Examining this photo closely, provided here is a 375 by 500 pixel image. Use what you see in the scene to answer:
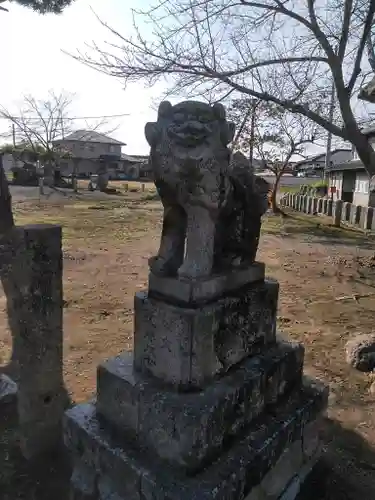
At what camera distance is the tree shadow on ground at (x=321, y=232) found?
36.0 ft

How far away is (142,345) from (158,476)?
1.80 ft

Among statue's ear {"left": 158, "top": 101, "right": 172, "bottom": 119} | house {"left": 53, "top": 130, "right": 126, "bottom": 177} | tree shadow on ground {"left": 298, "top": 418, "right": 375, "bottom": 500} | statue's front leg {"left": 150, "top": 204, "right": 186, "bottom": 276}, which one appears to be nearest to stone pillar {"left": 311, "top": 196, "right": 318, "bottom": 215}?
tree shadow on ground {"left": 298, "top": 418, "right": 375, "bottom": 500}

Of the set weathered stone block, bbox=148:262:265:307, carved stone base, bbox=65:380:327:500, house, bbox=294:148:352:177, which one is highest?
house, bbox=294:148:352:177

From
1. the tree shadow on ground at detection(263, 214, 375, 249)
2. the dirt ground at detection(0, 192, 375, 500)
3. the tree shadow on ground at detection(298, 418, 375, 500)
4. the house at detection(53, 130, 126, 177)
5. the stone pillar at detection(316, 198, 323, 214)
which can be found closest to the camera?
the tree shadow on ground at detection(298, 418, 375, 500)

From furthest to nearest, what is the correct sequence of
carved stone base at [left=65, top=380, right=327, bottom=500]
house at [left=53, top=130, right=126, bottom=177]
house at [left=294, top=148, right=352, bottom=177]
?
house at [left=53, top=130, right=126, bottom=177] → house at [left=294, top=148, right=352, bottom=177] → carved stone base at [left=65, top=380, right=327, bottom=500]

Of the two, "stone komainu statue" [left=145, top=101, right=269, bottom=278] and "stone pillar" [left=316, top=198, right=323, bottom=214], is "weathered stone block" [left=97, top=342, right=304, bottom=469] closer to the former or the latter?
"stone komainu statue" [left=145, top=101, right=269, bottom=278]

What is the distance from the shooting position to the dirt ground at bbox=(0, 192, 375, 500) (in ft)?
7.63

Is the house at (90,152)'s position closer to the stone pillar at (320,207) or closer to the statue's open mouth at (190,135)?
the stone pillar at (320,207)

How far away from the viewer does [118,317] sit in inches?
190

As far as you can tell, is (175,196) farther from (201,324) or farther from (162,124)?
(201,324)

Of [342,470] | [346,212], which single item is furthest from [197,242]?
[346,212]

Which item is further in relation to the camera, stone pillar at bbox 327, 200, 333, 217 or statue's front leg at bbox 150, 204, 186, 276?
stone pillar at bbox 327, 200, 333, 217

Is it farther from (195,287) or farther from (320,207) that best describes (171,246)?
(320,207)

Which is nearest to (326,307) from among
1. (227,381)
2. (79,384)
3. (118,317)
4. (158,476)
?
(118,317)
